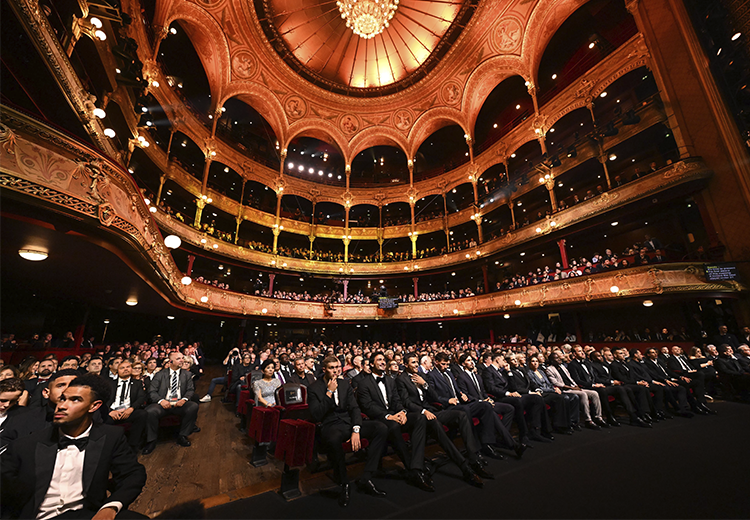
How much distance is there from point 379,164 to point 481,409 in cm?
2192

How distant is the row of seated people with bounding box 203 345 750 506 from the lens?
11.6 feet

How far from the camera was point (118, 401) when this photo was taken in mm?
4430

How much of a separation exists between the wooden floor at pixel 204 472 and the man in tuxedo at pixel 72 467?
1.42 m

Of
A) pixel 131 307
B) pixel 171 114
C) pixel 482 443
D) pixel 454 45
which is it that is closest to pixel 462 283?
pixel 454 45

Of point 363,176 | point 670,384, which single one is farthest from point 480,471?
point 363,176

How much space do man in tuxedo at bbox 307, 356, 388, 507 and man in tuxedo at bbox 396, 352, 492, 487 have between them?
0.72m

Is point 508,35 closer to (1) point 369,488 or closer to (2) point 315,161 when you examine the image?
(2) point 315,161

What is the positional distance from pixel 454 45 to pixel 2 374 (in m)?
21.2

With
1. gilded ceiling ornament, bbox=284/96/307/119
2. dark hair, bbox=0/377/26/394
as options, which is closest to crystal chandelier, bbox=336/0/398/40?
gilded ceiling ornament, bbox=284/96/307/119

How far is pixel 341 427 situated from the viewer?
3551 millimetres

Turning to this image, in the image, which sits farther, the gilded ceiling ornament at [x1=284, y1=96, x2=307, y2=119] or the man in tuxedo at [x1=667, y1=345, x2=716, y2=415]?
the gilded ceiling ornament at [x1=284, y1=96, x2=307, y2=119]

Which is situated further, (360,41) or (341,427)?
(360,41)

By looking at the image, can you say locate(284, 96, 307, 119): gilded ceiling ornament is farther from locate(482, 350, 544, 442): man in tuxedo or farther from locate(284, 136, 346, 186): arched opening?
locate(482, 350, 544, 442): man in tuxedo

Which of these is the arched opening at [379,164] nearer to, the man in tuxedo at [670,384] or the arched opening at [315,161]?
the arched opening at [315,161]
